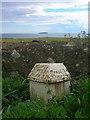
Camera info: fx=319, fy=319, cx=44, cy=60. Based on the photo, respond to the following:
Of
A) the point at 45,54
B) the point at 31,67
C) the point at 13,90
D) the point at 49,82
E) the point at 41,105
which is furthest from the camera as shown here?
the point at 45,54

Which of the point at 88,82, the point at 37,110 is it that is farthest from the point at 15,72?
the point at 37,110

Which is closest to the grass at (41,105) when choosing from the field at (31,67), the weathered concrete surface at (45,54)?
the field at (31,67)

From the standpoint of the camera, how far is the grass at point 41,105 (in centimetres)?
229

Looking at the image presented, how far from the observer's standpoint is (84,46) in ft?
13.2

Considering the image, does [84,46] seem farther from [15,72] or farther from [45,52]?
[15,72]

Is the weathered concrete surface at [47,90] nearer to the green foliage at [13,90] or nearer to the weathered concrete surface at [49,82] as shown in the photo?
the weathered concrete surface at [49,82]

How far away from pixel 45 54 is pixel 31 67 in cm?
31

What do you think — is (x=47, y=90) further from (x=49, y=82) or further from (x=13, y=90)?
(x=13, y=90)

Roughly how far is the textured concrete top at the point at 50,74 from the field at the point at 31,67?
16 centimetres

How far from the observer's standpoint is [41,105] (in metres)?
2.52

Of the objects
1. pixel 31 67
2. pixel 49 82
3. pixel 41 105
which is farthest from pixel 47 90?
pixel 31 67

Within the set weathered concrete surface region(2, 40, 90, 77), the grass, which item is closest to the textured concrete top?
the grass

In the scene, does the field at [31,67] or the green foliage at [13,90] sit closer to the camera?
the field at [31,67]

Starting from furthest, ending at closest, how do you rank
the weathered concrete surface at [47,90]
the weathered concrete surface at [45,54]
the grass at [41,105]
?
the weathered concrete surface at [45,54] < the weathered concrete surface at [47,90] < the grass at [41,105]
